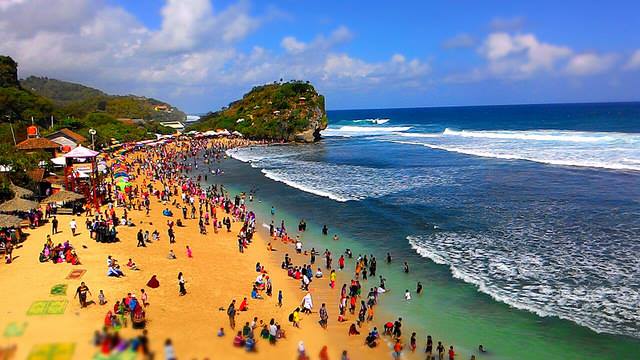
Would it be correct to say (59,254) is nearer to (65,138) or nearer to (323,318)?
(323,318)

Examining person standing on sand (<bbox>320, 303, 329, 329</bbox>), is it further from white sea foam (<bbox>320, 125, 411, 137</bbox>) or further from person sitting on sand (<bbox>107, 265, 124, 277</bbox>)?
white sea foam (<bbox>320, 125, 411, 137</bbox>)

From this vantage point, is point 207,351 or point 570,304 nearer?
point 207,351

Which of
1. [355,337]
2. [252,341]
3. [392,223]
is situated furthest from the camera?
[392,223]

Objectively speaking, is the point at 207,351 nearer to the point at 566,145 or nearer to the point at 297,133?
the point at 566,145

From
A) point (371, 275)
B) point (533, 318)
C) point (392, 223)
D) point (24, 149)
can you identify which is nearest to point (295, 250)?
point (371, 275)

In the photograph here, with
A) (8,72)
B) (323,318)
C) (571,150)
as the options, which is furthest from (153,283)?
(8,72)

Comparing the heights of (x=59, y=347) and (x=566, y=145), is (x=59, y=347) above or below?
below

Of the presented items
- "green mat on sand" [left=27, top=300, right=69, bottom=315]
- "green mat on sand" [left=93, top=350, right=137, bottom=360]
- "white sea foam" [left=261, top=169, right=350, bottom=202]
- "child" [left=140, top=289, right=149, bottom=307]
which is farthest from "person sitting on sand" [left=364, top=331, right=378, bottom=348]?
"white sea foam" [left=261, top=169, right=350, bottom=202]
